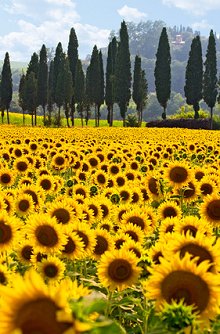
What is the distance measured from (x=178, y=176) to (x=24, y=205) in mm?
2054

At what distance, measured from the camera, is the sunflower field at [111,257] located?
158 centimetres

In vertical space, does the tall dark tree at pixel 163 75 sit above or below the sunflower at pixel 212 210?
above

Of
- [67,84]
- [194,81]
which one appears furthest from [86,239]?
[67,84]

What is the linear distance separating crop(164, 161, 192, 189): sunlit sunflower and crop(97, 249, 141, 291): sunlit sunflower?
400cm

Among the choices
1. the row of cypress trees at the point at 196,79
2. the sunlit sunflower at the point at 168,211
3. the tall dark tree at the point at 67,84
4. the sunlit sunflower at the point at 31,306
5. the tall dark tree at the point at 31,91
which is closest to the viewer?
the sunlit sunflower at the point at 31,306

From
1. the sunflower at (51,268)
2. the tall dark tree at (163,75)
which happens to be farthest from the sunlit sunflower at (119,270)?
the tall dark tree at (163,75)

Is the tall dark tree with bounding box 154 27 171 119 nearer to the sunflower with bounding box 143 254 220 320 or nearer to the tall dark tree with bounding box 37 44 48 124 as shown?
the tall dark tree with bounding box 37 44 48 124

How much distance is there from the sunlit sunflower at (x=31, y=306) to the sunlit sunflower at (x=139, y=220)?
3696mm

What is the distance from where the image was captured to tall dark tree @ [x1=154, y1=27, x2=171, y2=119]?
69562 mm

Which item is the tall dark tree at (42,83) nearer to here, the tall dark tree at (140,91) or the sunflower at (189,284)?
the tall dark tree at (140,91)

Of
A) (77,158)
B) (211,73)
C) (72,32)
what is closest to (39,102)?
(72,32)

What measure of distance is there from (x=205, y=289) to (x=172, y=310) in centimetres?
29

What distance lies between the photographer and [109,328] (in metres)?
1.48

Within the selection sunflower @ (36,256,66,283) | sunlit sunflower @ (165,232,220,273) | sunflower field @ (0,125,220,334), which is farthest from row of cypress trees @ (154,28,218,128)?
sunlit sunflower @ (165,232,220,273)
